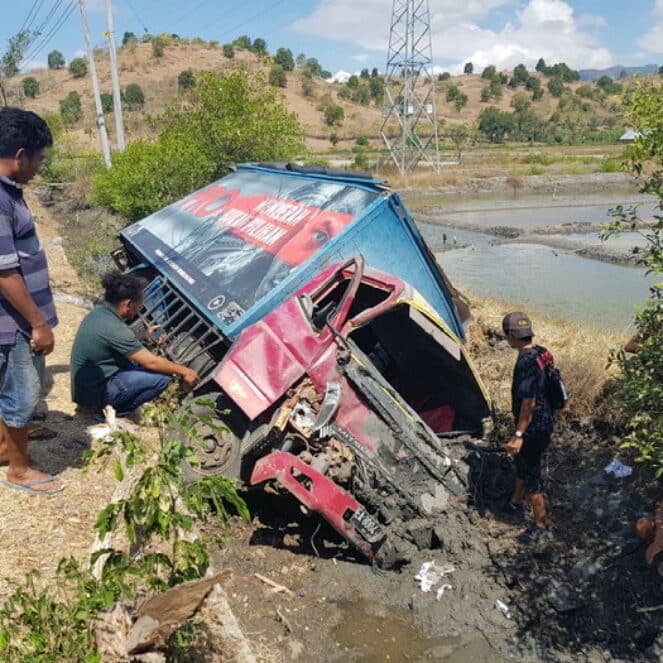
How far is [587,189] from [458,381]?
37.5 metres

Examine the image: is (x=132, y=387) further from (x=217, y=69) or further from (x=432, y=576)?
(x=217, y=69)

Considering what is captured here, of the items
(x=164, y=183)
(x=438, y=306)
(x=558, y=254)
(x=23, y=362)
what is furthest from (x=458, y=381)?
(x=558, y=254)

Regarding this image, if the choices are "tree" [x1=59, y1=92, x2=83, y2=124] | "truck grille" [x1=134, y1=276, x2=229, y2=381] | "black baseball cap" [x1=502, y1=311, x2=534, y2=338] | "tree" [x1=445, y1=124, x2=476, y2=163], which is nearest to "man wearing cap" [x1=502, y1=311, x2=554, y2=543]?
"black baseball cap" [x1=502, y1=311, x2=534, y2=338]

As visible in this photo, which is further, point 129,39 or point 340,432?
point 129,39

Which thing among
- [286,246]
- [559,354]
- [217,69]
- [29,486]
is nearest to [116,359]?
[29,486]

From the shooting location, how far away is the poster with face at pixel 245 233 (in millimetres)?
6527

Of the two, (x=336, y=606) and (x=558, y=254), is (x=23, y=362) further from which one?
(x=558, y=254)

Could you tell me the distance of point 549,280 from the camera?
55.0ft

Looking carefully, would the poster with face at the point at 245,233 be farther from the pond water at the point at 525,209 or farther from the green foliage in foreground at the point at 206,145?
the pond water at the point at 525,209

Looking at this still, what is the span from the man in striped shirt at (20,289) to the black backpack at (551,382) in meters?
3.33

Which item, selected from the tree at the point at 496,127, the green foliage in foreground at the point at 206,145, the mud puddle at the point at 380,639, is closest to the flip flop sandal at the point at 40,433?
the mud puddle at the point at 380,639

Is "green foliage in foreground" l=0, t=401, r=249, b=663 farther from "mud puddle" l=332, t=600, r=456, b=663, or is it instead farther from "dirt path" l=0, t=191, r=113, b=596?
"mud puddle" l=332, t=600, r=456, b=663

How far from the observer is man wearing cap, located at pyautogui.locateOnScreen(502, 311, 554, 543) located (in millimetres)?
4840

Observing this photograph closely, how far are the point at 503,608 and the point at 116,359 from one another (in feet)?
10.7
